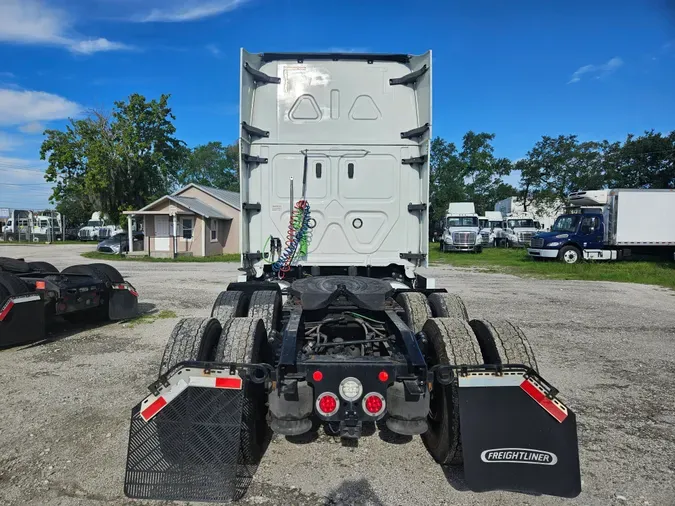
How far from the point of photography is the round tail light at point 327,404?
274 centimetres

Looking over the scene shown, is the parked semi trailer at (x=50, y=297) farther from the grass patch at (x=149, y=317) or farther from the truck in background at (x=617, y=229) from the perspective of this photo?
the truck in background at (x=617, y=229)

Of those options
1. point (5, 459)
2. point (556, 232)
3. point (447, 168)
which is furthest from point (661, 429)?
point (447, 168)

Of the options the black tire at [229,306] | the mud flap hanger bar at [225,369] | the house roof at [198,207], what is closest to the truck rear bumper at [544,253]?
the house roof at [198,207]

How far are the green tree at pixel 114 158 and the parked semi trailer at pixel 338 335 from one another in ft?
93.7

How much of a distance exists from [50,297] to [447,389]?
18.7ft

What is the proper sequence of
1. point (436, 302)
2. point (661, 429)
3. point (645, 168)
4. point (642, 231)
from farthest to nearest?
point (645, 168) < point (642, 231) < point (436, 302) < point (661, 429)

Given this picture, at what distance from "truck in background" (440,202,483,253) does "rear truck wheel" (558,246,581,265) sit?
745cm

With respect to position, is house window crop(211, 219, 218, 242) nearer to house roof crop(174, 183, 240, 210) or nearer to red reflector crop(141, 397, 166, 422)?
house roof crop(174, 183, 240, 210)

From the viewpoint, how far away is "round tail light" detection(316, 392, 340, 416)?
8.98ft

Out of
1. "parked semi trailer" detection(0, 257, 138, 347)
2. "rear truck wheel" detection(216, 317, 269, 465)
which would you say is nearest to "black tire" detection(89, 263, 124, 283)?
"parked semi trailer" detection(0, 257, 138, 347)

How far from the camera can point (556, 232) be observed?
22.6 m

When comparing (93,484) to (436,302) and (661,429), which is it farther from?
(661,429)

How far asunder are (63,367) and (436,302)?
435cm

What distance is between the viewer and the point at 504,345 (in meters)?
3.11
